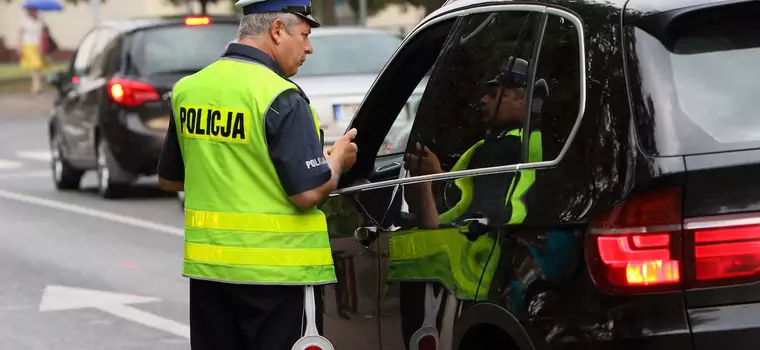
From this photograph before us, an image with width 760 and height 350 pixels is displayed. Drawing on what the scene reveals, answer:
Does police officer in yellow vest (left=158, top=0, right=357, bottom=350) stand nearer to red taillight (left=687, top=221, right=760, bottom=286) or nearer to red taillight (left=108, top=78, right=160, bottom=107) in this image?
red taillight (left=687, top=221, right=760, bottom=286)

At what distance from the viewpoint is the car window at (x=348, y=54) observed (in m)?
14.9

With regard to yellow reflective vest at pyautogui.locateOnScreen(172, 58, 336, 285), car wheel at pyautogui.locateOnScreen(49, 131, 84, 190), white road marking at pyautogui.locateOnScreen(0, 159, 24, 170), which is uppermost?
yellow reflective vest at pyautogui.locateOnScreen(172, 58, 336, 285)

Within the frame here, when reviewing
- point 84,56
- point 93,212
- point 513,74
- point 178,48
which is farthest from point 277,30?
point 84,56

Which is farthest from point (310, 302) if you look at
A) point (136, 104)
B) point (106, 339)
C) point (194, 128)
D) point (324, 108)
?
point (136, 104)

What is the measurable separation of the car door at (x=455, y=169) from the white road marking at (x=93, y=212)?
7.82 metres

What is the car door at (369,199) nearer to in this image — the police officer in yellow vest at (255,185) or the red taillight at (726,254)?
the police officer in yellow vest at (255,185)

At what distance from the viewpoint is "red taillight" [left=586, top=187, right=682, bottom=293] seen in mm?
4047

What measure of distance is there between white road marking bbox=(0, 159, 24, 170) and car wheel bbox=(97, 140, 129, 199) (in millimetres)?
4828

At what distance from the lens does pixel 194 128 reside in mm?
4988

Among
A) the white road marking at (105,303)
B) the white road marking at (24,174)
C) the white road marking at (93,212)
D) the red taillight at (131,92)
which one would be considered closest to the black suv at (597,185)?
the white road marking at (105,303)

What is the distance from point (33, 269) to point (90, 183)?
7631 mm

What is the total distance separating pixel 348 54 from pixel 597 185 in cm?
1118

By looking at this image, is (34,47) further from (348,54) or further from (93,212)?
(348,54)

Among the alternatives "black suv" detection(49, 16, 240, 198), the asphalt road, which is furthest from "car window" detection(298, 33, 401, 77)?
the asphalt road
